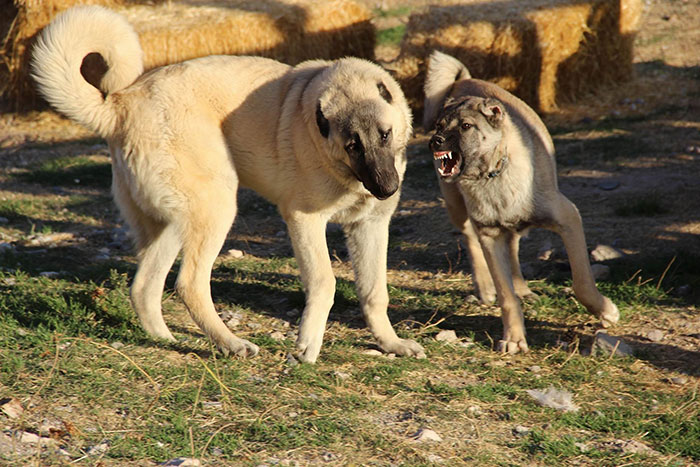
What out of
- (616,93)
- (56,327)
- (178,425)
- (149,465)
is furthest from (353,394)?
(616,93)

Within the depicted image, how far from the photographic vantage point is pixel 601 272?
5582 mm

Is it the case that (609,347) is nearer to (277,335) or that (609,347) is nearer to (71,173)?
(277,335)

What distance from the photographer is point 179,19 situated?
36.3ft

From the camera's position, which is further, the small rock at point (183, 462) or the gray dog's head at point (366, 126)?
the gray dog's head at point (366, 126)

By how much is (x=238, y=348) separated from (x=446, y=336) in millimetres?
1321

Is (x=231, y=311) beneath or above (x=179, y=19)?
beneath

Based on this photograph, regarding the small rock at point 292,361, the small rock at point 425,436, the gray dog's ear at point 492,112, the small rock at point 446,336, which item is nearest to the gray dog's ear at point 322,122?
the gray dog's ear at point 492,112

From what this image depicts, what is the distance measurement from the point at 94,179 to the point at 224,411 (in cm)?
575

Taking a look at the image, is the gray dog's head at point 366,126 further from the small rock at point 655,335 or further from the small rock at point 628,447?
the small rock at point 655,335

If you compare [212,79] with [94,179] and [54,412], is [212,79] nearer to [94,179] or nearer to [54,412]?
[54,412]

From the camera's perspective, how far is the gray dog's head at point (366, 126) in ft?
13.0

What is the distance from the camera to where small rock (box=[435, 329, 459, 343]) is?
4754 millimetres

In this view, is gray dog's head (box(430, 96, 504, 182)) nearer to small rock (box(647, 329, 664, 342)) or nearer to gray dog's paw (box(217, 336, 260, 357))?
small rock (box(647, 329, 664, 342))

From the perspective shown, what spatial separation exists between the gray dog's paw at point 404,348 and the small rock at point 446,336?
27cm
